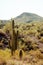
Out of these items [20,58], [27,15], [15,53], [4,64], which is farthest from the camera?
[27,15]

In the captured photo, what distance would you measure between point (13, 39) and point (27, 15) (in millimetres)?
110356

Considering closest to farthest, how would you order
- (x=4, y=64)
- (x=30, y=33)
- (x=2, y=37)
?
1. (x=4, y=64)
2. (x=2, y=37)
3. (x=30, y=33)

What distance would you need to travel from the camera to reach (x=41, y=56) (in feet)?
72.2

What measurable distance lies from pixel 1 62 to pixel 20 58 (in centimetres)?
381

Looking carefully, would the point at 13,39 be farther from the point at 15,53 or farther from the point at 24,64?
the point at 24,64

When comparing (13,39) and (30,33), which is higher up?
(13,39)

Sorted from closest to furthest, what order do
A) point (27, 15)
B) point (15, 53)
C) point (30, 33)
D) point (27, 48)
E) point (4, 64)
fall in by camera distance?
point (4, 64), point (15, 53), point (27, 48), point (30, 33), point (27, 15)

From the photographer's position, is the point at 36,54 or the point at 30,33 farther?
the point at 30,33

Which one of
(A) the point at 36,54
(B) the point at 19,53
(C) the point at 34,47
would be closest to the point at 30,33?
(C) the point at 34,47

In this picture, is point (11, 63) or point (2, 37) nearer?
point (11, 63)

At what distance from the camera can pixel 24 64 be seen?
50.8 feet

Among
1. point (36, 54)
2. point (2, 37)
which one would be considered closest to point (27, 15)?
point (2, 37)

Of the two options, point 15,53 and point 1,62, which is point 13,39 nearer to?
point 15,53

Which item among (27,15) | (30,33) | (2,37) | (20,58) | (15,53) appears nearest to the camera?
(20,58)
